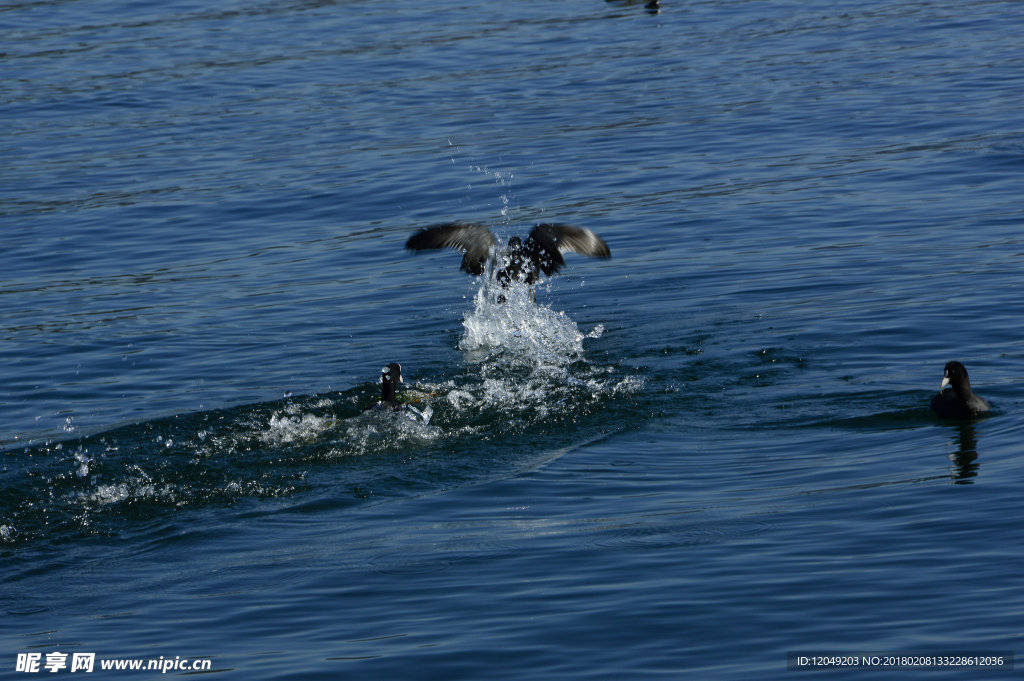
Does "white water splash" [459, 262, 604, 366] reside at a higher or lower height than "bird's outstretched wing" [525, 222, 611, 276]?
lower

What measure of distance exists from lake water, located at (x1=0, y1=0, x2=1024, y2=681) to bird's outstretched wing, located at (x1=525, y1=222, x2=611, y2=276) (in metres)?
0.60

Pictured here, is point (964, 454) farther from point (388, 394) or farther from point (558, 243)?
point (558, 243)

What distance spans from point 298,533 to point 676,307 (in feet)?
19.6

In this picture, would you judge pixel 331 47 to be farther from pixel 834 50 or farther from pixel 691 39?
pixel 834 50

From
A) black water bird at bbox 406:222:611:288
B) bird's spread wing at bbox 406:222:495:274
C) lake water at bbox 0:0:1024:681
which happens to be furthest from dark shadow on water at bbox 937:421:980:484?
bird's spread wing at bbox 406:222:495:274

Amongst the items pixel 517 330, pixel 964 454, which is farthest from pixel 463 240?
pixel 964 454

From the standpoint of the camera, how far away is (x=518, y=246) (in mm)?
13148

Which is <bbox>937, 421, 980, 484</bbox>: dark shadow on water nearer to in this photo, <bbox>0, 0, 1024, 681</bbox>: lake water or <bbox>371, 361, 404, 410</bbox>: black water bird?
<bbox>0, 0, 1024, 681</bbox>: lake water

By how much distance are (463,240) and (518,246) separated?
21.1 inches

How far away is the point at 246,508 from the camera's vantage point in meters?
8.98

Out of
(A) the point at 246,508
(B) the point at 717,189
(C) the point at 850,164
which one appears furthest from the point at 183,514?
(C) the point at 850,164

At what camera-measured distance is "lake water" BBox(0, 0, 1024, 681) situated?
7.29 m

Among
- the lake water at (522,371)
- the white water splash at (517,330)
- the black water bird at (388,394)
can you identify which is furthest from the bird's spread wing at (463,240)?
the black water bird at (388,394)

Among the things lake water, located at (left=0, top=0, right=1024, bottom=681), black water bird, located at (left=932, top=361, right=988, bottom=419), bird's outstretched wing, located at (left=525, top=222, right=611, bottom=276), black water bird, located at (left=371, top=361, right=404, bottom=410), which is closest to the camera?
lake water, located at (left=0, top=0, right=1024, bottom=681)
